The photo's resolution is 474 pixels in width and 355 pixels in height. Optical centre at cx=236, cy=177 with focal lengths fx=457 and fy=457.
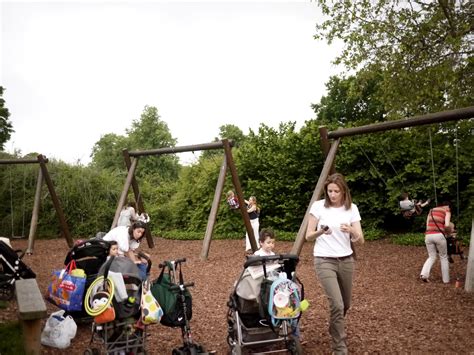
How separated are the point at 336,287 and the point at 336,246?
36 cm

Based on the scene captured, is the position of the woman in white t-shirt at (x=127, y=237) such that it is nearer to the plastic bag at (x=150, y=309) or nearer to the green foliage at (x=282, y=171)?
the plastic bag at (x=150, y=309)

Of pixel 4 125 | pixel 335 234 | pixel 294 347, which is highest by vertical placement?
pixel 4 125

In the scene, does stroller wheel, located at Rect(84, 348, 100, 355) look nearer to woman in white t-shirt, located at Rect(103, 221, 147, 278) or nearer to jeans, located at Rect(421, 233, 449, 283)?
woman in white t-shirt, located at Rect(103, 221, 147, 278)

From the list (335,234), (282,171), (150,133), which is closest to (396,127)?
(335,234)

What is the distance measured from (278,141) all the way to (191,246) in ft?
14.3

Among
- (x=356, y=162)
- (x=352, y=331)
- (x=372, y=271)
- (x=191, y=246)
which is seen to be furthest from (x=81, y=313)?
(x=356, y=162)

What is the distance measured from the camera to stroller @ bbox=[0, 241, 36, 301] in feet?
21.4

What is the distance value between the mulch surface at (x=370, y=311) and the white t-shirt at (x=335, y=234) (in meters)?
1.08

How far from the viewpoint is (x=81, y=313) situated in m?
5.09

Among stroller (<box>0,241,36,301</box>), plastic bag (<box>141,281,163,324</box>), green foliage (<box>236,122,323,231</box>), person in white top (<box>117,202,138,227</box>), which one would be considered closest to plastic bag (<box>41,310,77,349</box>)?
plastic bag (<box>141,281,163,324</box>)

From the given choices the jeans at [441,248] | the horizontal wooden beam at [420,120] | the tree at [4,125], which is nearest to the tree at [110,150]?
the tree at [4,125]

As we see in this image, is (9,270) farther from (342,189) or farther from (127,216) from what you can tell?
(342,189)

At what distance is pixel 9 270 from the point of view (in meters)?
6.62

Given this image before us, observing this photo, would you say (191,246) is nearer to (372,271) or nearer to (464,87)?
(372,271)
